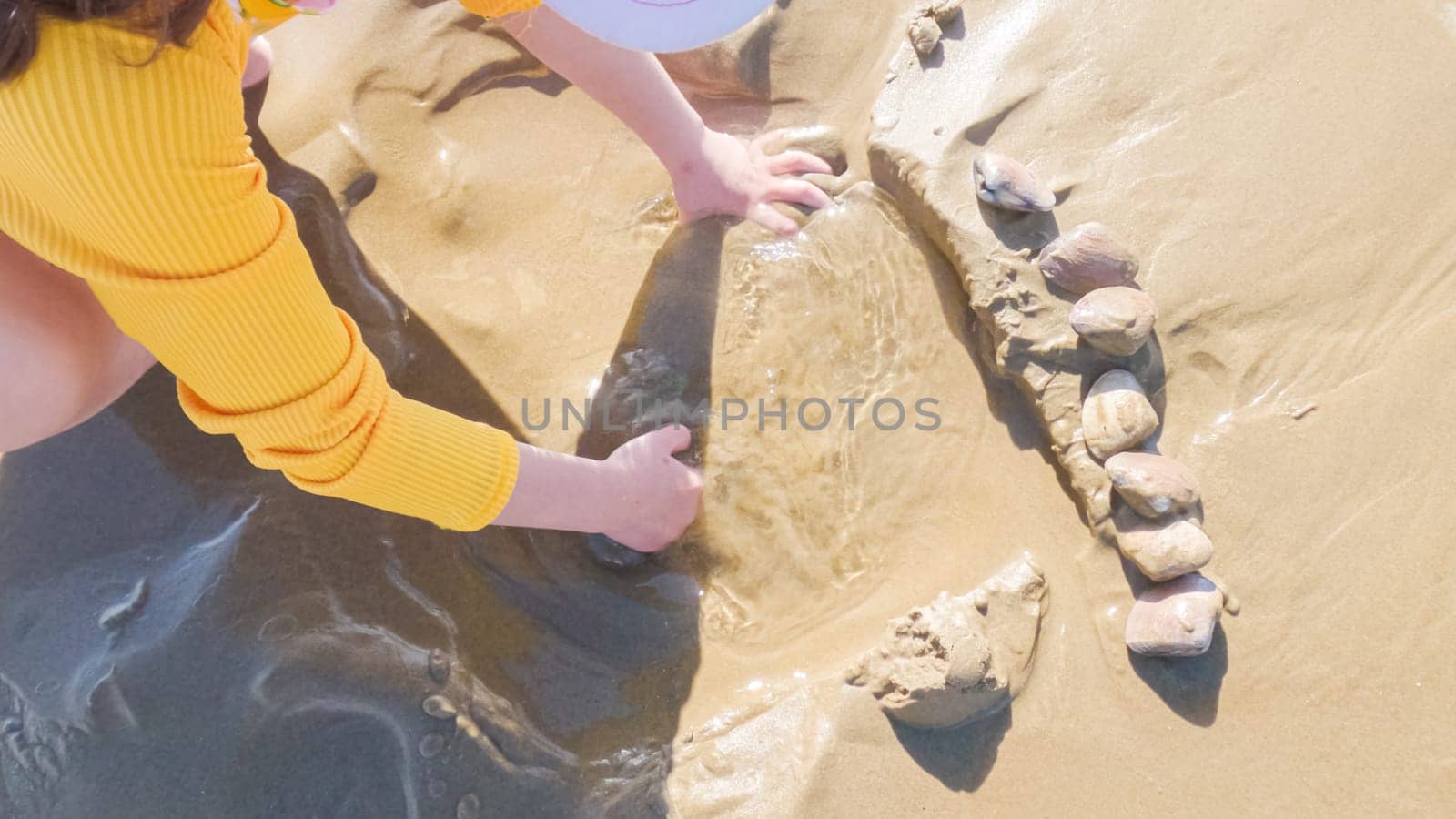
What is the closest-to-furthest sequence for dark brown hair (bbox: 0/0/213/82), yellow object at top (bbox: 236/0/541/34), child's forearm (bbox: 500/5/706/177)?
dark brown hair (bbox: 0/0/213/82)
yellow object at top (bbox: 236/0/541/34)
child's forearm (bbox: 500/5/706/177)

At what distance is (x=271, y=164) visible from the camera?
228 cm

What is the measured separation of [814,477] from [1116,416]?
0.60 m

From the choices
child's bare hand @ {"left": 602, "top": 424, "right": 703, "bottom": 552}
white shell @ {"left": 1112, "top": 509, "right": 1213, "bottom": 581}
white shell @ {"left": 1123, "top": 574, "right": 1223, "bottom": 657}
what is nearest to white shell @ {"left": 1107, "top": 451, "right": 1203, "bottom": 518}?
white shell @ {"left": 1112, "top": 509, "right": 1213, "bottom": 581}

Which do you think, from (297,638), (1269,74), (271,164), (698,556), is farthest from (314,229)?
(1269,74)

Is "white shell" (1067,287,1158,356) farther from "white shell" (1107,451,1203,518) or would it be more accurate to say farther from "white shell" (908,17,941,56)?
"white shell" (908,17,941,56)

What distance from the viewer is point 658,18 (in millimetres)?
1161

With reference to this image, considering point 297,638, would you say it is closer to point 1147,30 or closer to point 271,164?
point 271,164

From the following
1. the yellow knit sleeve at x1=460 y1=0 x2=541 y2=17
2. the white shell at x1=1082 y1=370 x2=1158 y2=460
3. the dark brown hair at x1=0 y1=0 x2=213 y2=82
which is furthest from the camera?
the white shell at x1=1082 y1=370 x2=1158 y2=460

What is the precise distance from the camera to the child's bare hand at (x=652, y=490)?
6.27 ft

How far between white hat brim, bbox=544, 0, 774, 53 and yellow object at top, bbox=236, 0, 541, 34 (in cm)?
42

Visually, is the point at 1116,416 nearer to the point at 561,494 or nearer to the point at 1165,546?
the point at 1165,546

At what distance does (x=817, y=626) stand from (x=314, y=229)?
1427mm

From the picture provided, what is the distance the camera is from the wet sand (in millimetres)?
1707

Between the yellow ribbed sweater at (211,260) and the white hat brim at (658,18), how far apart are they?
1.75ft
